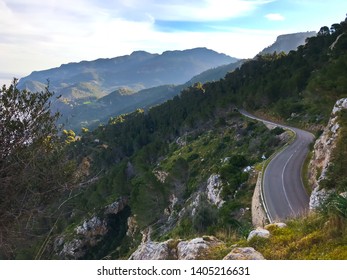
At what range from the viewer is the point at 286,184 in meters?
27.8

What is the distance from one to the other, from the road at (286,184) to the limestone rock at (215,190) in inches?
181

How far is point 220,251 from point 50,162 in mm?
11847

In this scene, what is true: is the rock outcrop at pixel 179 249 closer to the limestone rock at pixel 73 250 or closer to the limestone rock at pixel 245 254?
the limestone rock at pixel 245 254

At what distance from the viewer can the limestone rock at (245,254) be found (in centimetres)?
753

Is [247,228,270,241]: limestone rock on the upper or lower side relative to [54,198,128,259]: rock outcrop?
upper

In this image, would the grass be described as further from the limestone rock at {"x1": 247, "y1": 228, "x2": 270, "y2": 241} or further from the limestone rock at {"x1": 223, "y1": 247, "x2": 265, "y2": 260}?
the limestone rock at {"x1": 223, "y1": 247, "x2": 265, "y2": 260}

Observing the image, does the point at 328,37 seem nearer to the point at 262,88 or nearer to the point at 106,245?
the point at 262,88

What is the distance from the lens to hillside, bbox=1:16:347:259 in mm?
9836

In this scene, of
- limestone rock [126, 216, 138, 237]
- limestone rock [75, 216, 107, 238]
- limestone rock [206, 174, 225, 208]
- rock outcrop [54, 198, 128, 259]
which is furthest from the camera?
limestone rock [75, 216, 107, 238]

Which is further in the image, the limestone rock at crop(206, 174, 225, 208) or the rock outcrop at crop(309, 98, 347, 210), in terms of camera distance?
the limestone rock at crop(206, 174, 225, 208)

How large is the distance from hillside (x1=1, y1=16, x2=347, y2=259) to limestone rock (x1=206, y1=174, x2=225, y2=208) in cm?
15

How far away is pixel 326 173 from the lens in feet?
64.6

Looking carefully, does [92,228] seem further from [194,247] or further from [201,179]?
[194,247]

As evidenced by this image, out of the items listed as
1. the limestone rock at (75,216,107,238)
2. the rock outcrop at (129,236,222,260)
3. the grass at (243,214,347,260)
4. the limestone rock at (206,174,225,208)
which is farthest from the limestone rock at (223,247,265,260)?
the limestone rock at (75,216,107,238)
